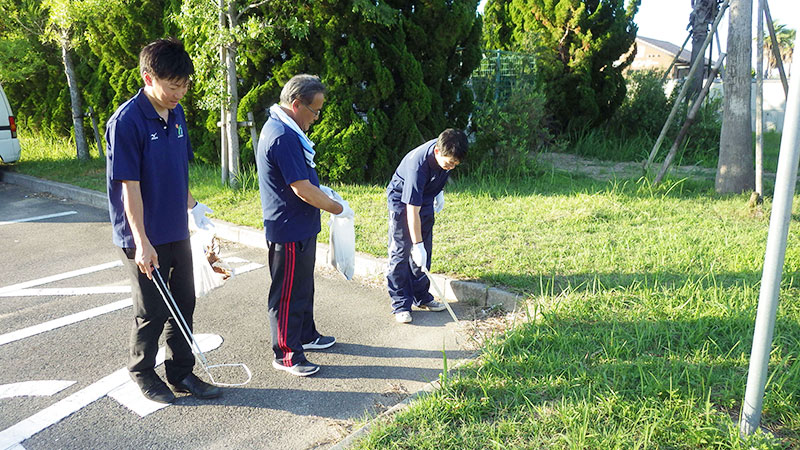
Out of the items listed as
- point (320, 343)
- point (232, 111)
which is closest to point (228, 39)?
point (232, 111)

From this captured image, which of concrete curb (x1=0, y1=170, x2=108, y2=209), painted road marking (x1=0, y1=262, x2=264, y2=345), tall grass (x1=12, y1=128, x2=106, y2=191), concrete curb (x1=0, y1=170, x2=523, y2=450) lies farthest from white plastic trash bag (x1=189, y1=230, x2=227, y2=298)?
tall grass (x1=12, y1=128, x2=106, y2=191)

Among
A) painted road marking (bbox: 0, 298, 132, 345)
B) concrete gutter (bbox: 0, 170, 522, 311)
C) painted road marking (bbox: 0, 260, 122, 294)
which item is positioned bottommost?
painted road marking (bbox: 0, 298, 132, 345)

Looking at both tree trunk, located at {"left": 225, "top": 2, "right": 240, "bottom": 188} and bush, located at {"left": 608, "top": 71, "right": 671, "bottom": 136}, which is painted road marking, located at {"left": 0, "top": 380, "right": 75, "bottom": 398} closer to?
tree trunk, located at {"left": 225, "top": 2, "right": 240, "bottom": 188}

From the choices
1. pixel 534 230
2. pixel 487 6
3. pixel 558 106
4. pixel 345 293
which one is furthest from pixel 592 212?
pixel 487 6

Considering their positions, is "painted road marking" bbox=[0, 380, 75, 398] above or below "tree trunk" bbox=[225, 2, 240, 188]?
below

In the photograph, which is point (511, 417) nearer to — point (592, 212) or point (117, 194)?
point (117, 194)

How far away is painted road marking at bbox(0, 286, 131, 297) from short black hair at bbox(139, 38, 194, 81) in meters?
2.73

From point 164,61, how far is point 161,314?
50.7 inches

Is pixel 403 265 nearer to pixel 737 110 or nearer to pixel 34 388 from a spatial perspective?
pixel 34 388

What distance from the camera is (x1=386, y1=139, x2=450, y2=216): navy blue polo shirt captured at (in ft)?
12.6

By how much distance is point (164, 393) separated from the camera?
3100mm

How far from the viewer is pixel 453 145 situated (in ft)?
12.0

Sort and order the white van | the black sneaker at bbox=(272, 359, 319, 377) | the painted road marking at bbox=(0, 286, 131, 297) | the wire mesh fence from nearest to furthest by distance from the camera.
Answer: the black sneaker at bbox=(272, 359, 319, 377) < the painted road marking at bbox=(0, 286, 131, 297) < the wire mesh fence < the white van

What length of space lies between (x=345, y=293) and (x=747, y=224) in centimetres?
414
